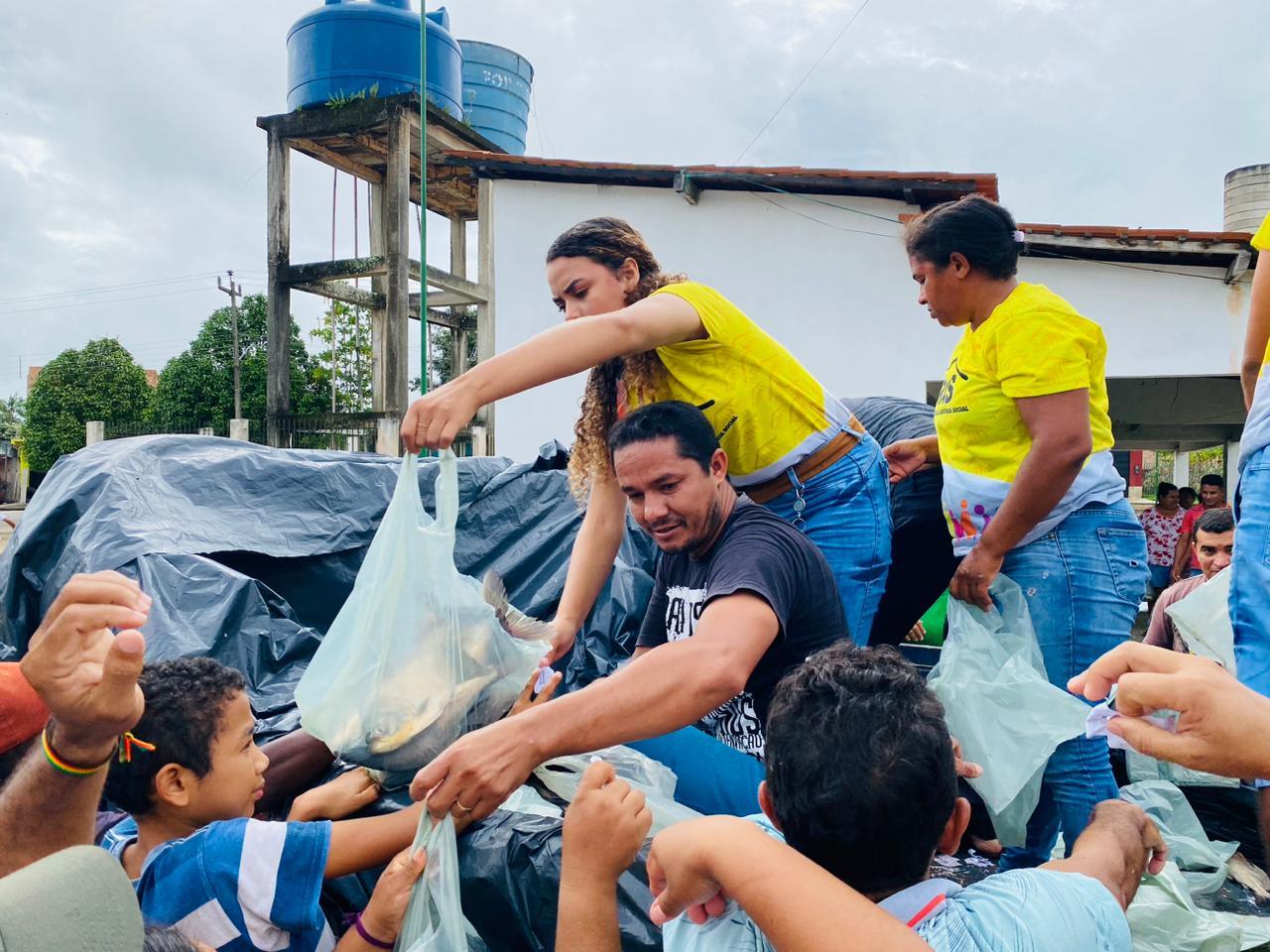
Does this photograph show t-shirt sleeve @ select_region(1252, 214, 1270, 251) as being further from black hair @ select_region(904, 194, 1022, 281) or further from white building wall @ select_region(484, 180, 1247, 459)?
white building wall @ select_region(484, 180, 1247, 459)

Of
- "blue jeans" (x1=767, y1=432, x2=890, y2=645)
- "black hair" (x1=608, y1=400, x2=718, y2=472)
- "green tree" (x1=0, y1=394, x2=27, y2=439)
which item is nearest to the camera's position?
"black hair" (x1=608, y1=400, x2=718, y2=472)

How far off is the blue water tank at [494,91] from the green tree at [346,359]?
11436 mm

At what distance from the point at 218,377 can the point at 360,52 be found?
15.6 m

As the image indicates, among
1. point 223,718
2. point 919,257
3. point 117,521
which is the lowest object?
point 223,718

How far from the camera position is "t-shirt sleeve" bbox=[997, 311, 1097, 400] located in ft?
6.34

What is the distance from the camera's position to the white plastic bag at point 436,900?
1.41 metres

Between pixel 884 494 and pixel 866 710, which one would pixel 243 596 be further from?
pixel 866 710

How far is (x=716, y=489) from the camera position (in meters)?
1.86

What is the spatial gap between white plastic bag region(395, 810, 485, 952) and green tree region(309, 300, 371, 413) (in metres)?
20.1

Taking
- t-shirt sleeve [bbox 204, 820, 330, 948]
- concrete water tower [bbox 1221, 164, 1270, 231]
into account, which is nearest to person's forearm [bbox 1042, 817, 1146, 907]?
t-shirt sleeve [bbox 204, 820, 330, 948]

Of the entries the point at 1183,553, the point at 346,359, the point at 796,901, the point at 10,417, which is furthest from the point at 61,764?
the point at 10,417

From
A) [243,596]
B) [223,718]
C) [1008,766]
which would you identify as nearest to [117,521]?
[243,596]

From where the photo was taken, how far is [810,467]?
214 centimetres

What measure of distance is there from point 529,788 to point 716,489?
731 millimetres
